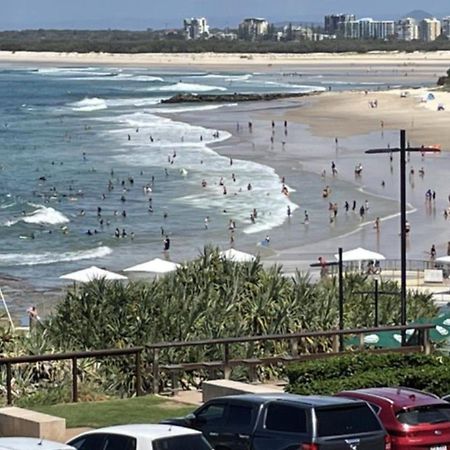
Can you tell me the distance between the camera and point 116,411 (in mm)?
18672

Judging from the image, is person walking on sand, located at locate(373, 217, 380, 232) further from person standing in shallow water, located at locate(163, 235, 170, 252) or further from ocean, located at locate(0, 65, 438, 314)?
person standing in shallow water, located at locate(163, 235, 170, 252)

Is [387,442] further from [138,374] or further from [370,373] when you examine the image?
[138,374]

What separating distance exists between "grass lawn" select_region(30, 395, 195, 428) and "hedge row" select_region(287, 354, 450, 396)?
1.60 m

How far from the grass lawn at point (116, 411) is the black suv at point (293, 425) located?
321cm

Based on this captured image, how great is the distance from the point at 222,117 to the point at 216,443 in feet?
314

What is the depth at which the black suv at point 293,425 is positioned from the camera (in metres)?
13.7

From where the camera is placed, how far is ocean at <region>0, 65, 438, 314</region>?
170ft

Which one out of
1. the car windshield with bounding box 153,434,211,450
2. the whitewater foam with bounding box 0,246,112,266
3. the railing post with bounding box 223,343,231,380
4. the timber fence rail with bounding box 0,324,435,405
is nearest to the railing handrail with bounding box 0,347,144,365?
the timber fence rail with bounding box 0,324,435,405

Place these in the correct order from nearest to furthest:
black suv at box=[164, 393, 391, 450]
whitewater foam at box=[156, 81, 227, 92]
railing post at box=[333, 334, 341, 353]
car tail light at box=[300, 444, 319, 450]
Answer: car tail light at box=[300, 444, 319, 450], black suv at box=[164, 393, 391, 450], railing post at box=[333, 334, 341, 353], whitewater foam at box=[156, 81, 227, 92]

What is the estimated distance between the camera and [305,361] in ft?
Answer: 68.8

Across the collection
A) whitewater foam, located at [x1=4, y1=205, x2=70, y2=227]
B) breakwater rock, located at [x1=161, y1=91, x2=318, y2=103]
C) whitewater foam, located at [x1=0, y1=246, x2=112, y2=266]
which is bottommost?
breakwater rock, located at [x1=161, y1=91, x2=318, y2=103]

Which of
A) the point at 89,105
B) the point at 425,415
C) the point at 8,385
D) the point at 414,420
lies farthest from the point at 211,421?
the point at 89,105

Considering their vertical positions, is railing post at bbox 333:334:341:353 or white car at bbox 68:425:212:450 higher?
white car at bbox 68:425:212:450

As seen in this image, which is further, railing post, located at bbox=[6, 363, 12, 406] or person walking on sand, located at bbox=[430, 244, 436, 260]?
person walking on sand, located at bbox=[430, 244, 436, 260]
